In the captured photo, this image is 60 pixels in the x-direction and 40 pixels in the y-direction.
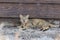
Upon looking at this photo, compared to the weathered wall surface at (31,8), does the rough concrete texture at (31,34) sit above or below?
below

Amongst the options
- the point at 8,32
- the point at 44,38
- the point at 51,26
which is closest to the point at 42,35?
the point at 44,38

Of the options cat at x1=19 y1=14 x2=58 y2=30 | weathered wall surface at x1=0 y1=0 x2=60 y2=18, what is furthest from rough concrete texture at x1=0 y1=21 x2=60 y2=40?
weathered wall surface at x1=0 y1=0 x2=60 y2=18

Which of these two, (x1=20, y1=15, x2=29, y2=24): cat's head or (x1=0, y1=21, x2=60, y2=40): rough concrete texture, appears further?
(x1=20, y1=15, x2=29, y2=24): cat's head

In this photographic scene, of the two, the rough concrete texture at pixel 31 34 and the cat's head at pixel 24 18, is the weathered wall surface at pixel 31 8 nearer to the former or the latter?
the cat's head at pixel 24 18

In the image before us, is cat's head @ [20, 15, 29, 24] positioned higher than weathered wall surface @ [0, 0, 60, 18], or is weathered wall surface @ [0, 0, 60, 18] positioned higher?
weathered wall surface @ [0, 0, 60, 18]

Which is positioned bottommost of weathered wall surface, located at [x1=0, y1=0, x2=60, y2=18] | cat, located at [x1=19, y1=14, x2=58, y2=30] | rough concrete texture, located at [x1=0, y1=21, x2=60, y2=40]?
rough concrete texture, located at [x1=0, y1=21, x2=60, y2=40]

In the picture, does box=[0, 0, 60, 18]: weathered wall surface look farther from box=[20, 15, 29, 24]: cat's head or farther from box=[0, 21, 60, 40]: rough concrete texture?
box=[0, 21, 60, 40]: rough concrete texture

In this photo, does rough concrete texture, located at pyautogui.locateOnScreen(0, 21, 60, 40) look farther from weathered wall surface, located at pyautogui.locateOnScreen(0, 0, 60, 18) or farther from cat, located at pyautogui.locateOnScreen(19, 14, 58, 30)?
weathered wall surface, located at pyautogui.locateOnScreen(0, 0, 60, 18)

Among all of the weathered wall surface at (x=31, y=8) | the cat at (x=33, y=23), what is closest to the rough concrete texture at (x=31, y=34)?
the cat at (x=33, y=23)

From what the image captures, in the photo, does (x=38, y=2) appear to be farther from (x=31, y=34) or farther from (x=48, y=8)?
(x=31, y=34)
